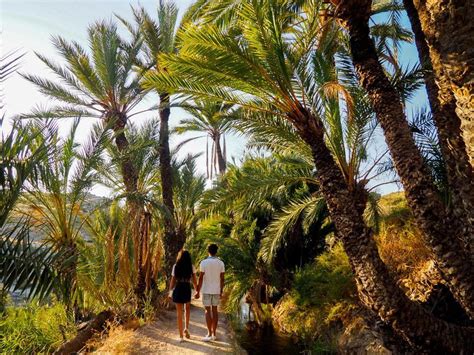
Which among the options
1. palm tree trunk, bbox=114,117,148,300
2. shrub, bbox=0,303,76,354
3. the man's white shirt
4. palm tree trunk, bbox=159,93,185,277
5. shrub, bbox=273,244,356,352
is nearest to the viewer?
the man's white shirt

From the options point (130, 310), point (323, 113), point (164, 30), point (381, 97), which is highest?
point (164, 30)

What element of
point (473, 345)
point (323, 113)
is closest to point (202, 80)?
point (323, 113)

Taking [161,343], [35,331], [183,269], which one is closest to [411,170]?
[183,269]

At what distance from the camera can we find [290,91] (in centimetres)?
677

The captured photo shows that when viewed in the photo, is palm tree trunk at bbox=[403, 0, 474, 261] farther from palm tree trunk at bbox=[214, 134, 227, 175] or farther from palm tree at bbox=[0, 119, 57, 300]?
palm tree trunk at bbox=[214, 134, 227, 175]

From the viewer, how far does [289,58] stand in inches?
286

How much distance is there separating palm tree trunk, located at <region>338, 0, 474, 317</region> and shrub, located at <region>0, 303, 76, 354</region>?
6.76 meters

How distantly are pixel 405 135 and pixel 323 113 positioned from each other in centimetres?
217

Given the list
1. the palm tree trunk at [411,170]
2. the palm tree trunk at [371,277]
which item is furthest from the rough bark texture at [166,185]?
the palm tree trunk at [411,170]

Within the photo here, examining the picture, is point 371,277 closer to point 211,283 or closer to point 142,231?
point 211,283

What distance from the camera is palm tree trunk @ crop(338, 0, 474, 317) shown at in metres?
5.43

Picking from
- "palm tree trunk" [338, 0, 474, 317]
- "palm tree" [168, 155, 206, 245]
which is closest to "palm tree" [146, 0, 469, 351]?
"palm tree trunk" [338, 0, 474, 317]

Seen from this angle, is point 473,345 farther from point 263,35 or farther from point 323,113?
point 263,35

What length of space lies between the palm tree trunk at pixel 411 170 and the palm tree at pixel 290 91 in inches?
24.2
